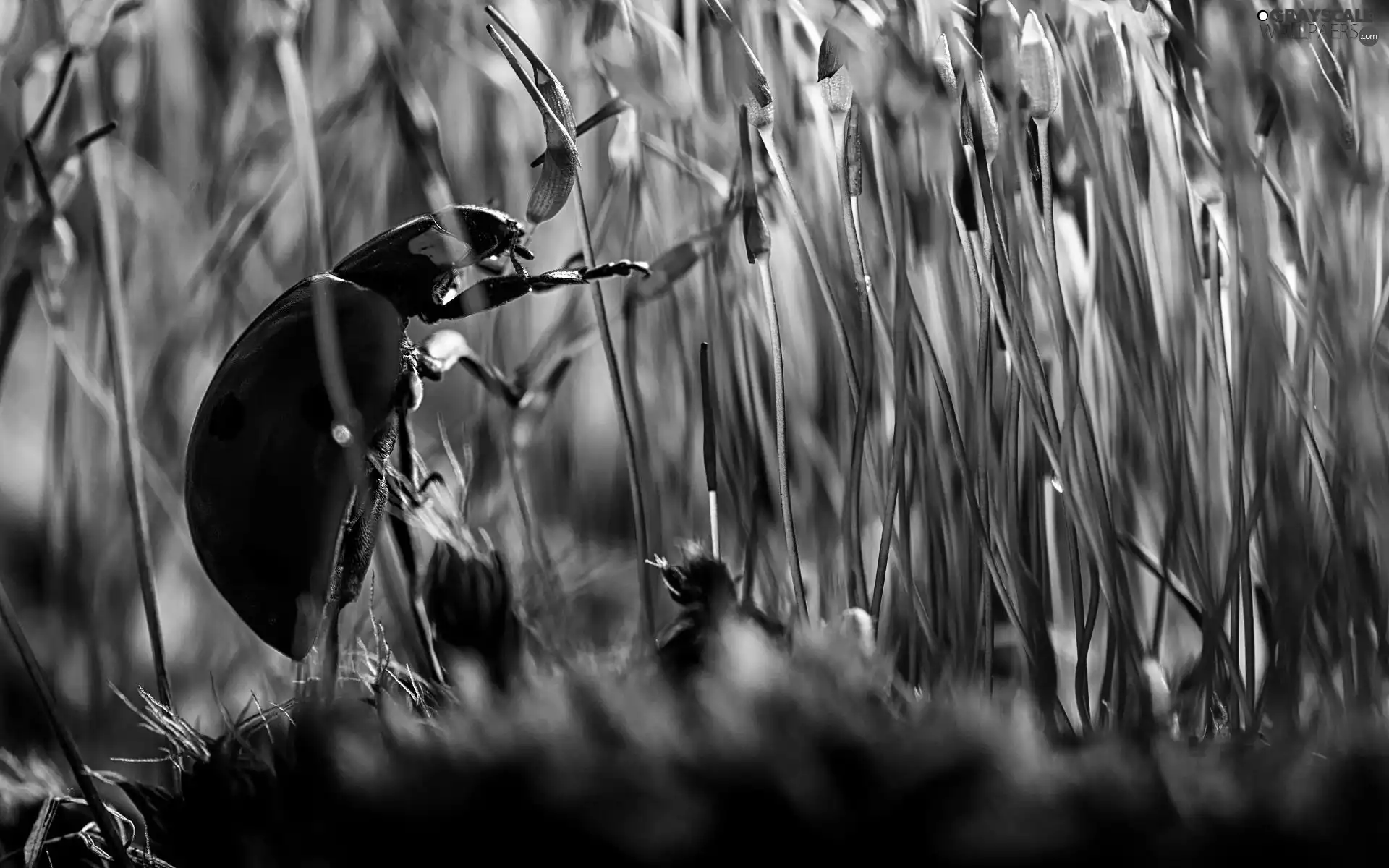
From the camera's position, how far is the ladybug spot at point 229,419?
0.35 meters

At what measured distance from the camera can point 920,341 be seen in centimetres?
38

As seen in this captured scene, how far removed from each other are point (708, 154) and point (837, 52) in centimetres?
25

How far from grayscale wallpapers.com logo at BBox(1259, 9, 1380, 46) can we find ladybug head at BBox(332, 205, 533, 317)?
0.24 metres

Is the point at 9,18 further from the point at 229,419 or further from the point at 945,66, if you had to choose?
the point at 945,66

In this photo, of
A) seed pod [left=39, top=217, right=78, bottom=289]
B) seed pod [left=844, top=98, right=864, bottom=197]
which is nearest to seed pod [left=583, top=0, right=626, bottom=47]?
seed pod [left=844, top=98, right=864, bottom=197]

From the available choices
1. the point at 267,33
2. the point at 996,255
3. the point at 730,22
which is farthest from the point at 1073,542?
the point at 267,33

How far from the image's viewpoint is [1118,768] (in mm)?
213

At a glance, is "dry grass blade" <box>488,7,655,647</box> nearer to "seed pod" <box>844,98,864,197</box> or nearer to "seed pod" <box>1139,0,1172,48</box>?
"seed pod" <box>844,98,864,197</box>

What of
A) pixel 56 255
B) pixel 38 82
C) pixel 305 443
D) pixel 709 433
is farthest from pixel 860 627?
pixel 38 82

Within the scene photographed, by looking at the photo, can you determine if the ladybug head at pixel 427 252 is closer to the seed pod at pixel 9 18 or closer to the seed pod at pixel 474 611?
the seed pod at pixel 474 611

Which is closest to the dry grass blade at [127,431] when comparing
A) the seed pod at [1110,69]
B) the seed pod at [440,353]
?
the seed pod at [440,353]

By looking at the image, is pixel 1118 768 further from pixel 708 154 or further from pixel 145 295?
pixel 145 295

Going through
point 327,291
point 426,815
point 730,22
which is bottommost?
point 426,815

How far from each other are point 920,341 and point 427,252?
0.57ft
